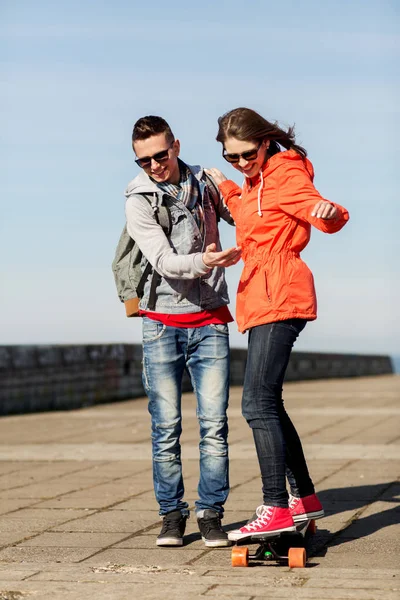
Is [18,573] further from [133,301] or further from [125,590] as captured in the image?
[133,301]

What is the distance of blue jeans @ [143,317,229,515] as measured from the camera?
5.07 metres

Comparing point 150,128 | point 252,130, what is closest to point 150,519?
point 150,128

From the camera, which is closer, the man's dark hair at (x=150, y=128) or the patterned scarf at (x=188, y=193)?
the man's dark hair at (x=150, y=128)

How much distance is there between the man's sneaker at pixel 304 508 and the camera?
5055 mm

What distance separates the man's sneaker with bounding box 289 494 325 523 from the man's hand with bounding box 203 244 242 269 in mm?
1223

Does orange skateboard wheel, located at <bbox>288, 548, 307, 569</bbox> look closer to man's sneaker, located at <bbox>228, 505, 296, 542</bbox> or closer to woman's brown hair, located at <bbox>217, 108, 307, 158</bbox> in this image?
man's sneaker, located at <bbox>228, 505, 296, 542</bbox>

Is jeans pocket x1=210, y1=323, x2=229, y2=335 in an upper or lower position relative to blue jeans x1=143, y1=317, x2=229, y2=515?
upper

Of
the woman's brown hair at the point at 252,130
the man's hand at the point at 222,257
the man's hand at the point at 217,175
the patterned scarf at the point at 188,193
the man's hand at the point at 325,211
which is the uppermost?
the woman's brown hair at the point at 252,130

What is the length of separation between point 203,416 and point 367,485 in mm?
2228

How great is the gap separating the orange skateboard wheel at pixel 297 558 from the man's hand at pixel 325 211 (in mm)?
1375

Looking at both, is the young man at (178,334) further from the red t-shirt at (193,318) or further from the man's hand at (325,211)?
the man's hand at (325,211)

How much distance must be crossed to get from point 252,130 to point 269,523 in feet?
5.57

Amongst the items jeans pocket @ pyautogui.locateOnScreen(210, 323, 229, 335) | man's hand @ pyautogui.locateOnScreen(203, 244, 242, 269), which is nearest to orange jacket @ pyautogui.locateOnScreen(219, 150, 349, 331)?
man's hand @ pyautogui.locateOnScreen(203, 244, 242, 269)

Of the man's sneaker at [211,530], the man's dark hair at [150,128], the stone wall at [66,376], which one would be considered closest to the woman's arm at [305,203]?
the man's dark hair at [150,128]
